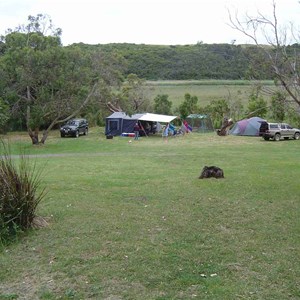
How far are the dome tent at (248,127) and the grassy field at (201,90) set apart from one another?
10.3 m

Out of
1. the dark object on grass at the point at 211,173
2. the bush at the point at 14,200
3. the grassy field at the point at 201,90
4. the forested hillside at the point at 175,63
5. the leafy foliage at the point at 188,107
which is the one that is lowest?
the dark object on grass at the point at 211,173

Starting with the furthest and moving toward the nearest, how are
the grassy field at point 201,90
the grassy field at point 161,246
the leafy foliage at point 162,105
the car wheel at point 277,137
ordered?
the grassy field at point 201,90 < the leafy foliage at point 162,105 < the car wheel at point 277,137 < the grassy field at point 161,246

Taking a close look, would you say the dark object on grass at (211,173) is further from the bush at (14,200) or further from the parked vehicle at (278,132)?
the parked vehicle at (278,132)

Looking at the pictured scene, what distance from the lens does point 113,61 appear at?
143ft

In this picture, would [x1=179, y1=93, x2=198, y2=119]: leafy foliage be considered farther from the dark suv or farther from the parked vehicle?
the parked vehicle

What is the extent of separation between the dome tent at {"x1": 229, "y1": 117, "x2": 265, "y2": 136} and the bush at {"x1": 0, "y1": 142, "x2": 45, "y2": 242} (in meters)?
34.9

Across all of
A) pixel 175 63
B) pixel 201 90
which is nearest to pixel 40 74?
pixel 201 90

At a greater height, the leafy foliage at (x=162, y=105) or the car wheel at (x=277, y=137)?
the leafy foliage at (x=162, y=105)

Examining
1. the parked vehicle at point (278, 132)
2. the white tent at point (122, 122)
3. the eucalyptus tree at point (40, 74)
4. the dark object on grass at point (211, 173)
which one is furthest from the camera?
the white tent at point (122, 122)

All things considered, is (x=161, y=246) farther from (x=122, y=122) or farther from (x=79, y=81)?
(x=122, y=122)

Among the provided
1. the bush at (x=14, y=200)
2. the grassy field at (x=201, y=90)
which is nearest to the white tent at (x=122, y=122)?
the grassy field at (x=201, y=90)

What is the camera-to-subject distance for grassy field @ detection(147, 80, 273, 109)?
177ft

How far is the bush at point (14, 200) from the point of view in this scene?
6.20 m


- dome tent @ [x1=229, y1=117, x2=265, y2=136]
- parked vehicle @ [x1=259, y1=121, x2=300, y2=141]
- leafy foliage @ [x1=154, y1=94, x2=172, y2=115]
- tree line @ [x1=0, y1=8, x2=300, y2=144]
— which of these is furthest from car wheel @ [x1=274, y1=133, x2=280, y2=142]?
leafy foliage @ [x1=154, y1=94, x2=172, y2=115]
